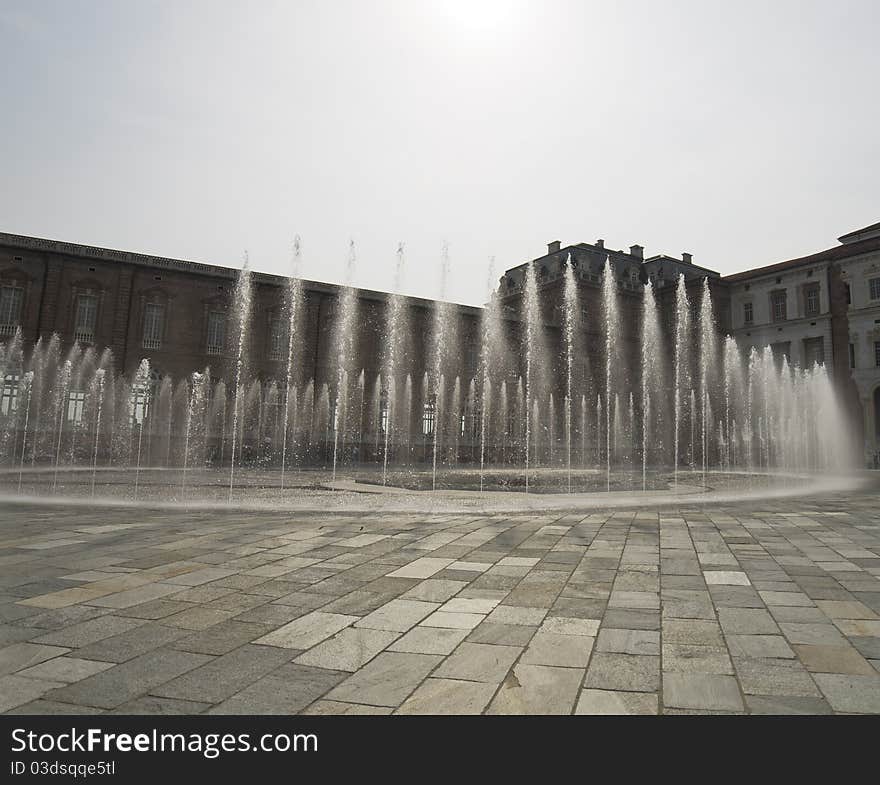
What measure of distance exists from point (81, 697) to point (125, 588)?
2.10 meters

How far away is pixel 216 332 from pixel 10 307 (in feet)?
31.8

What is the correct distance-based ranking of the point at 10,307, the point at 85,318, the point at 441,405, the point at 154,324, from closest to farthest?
the point at 10,307
the point at 85,318
the point at 154,324
the point at 441,405

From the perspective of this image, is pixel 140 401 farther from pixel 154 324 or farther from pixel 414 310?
pixel 414 310

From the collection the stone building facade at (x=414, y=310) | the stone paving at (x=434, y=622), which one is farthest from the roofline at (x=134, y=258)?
the stone paving at (x=434, y=622)

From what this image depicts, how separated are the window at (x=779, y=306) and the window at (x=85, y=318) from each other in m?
47.7

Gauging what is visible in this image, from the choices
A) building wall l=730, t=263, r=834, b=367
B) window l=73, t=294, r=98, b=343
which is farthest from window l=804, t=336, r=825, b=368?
window l=73, t=294, r=98, b=343

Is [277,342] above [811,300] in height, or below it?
below

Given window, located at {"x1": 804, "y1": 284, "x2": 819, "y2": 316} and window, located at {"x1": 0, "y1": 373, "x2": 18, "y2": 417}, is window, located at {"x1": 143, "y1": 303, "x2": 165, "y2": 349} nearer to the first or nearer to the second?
window, located at {"x1": 0, "y1": 373, "x2": 18, "y2": 417}

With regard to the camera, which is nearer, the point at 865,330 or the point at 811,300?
the point at 865,330

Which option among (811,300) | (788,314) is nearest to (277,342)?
(788,314)

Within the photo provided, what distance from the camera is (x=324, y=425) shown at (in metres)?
→ 36.3

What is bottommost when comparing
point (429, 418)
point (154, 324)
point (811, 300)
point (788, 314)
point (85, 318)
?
point (429, 418)

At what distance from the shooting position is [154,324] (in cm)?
3234

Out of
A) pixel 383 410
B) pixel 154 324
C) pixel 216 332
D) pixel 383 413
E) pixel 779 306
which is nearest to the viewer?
pixel 154 324
